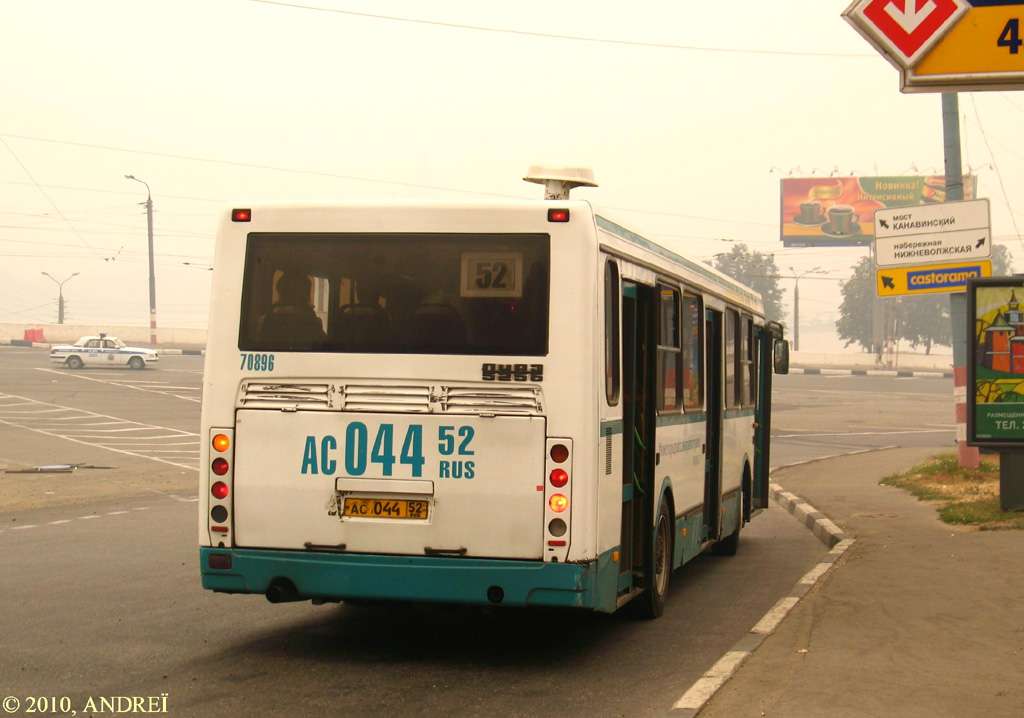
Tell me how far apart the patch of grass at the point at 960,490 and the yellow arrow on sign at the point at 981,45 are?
7.31 metres

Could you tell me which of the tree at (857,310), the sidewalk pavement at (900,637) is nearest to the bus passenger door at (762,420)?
the sidewalk pavement at (900,637)

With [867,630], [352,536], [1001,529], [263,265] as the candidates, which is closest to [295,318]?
[263,265]

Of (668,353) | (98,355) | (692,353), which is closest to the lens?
(668,353)

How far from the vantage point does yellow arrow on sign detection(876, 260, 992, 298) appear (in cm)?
1577

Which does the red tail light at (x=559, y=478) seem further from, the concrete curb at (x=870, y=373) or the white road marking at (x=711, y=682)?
the concrete curb at (x=870, y=373)

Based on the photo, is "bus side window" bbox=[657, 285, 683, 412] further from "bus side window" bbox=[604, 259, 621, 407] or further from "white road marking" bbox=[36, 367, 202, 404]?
"white road marking" bbox=[36, 367, 202, 404]

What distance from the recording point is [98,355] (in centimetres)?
5919

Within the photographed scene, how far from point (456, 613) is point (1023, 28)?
5.43 m

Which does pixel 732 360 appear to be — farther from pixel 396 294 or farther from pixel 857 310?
pixel 857 310

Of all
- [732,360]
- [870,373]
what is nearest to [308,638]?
[732,360]

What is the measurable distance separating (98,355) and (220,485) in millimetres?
55117

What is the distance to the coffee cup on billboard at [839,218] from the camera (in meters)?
106

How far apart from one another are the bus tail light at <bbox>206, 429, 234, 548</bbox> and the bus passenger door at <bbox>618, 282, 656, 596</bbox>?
2512 millimetres

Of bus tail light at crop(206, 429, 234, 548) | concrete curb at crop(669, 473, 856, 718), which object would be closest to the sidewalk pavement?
concrete curb at crop(669, 473, 856, 718)
